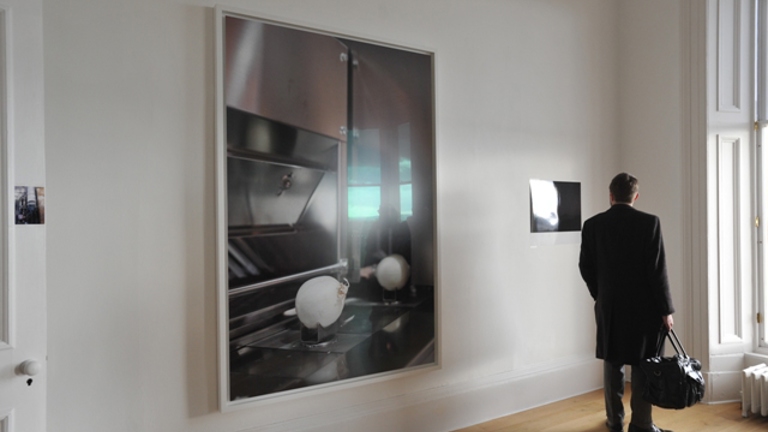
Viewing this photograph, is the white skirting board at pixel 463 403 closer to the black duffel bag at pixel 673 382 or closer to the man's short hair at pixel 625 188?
the black duffel bag at pixel 673 382

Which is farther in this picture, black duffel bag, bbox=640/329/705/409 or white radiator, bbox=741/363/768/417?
white radiator, bbox=741/363/768/417

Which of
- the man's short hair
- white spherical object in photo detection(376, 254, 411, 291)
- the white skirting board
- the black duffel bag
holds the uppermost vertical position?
the man's short hair

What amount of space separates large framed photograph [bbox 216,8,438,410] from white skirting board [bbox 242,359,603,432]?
23 centimetres

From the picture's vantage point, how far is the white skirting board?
3490mm

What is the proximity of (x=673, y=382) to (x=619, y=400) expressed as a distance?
22.4 inches

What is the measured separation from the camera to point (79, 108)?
270 centimetres

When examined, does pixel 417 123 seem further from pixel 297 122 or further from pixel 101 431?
pixel 101 431

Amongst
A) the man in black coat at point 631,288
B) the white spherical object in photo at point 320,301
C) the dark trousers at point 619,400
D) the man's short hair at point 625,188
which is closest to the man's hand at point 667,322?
the man in black coat at point 631,288

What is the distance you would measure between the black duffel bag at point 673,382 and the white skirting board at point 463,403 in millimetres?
1083

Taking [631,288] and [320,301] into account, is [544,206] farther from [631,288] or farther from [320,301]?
[320,301]

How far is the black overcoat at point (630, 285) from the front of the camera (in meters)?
3.48

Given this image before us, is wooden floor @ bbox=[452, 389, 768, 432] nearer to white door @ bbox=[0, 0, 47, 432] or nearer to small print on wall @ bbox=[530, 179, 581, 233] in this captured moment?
small print on wall @ bbox=[530, 179, 581, 233]

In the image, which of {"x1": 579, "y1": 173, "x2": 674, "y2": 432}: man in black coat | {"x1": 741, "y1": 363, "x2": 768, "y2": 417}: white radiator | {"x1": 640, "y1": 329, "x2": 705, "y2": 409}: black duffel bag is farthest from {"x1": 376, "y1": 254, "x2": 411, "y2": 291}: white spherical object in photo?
{"x1": 741, "y1": 363, "x2": 768, "y2": 417}: white radiator

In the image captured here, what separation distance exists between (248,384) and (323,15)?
2278 mm
